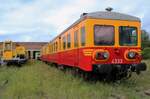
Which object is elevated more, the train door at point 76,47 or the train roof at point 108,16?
the train roof at point 108,16

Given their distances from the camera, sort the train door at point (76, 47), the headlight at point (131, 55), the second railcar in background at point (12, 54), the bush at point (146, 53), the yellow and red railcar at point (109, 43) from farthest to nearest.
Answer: the bush at point (146, 53) < the second railcar in background at point (12, 54) < the train door at point (76, 47) < the headlight at point (131, 55) < the yellow and red railcar at point (109, 43)

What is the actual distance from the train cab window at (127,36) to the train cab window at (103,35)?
0.40 m

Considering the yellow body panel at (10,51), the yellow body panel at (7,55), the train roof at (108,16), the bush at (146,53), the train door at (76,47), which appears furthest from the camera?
the bush at (146,53)

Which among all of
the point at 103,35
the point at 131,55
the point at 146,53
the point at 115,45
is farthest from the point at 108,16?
the point at 146,53

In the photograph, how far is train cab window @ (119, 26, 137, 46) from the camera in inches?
491

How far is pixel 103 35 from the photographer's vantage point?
1219cm

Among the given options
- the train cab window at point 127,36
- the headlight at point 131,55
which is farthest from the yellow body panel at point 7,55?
the headlight at point 131,55

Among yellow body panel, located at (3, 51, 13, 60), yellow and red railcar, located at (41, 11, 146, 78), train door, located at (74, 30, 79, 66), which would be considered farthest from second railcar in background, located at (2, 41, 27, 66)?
yellow and red railcar, located at (41, 11, 146, 78)

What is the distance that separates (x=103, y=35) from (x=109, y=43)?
376mm

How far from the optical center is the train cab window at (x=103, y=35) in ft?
39.5

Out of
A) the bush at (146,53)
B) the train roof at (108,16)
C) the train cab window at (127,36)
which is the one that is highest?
the train roof at (108,16)

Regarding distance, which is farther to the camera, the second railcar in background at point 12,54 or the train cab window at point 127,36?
the second railcar in background at point 12,54

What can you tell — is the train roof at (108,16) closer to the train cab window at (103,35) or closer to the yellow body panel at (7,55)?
the train cab window at (103,35)

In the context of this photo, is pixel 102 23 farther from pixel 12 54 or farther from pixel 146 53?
pixel 146 53
